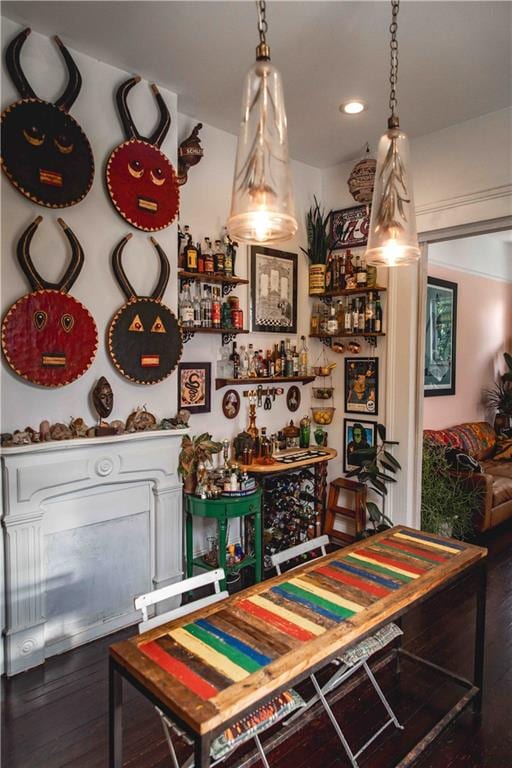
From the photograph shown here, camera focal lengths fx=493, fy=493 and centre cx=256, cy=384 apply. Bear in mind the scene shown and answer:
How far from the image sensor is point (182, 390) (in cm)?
342

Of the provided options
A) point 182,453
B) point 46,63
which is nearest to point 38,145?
point 46,63

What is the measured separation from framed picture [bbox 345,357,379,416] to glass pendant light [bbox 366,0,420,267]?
2.16 m

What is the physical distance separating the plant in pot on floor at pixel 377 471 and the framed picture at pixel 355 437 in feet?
0.20

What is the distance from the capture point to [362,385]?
13.6 feet

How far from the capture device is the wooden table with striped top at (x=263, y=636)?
49.8 inches

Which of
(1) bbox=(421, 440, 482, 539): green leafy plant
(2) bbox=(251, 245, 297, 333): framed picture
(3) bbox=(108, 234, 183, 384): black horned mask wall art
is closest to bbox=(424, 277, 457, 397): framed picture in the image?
(1) bbox=(421, 440, 482, 539): green leafy plant

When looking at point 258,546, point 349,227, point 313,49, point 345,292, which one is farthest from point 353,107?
point 258,546

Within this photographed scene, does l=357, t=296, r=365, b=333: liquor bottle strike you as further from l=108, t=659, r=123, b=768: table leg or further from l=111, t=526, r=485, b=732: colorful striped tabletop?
l=108, t=659, r=123, b=768: table leg

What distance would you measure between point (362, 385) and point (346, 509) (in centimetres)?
107

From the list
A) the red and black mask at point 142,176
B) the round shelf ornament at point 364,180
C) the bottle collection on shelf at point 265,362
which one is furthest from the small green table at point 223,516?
the round shelf ornament at point 364,180

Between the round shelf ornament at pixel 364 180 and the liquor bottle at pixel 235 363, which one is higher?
the round shelf ornament at pixel 364 180

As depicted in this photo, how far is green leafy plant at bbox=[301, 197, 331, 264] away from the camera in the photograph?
425 centimetres

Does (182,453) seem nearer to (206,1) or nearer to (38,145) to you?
(38,145)

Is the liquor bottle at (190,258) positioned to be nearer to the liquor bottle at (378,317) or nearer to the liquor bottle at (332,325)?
the liquor bottle at (332,325)
